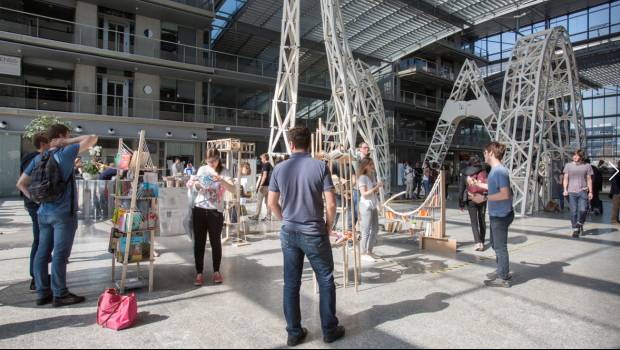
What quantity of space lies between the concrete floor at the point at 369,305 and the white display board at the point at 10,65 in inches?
608

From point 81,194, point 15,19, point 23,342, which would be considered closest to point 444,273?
point 23,342

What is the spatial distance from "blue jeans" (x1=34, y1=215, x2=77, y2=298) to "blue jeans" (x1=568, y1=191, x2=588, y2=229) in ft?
30.7

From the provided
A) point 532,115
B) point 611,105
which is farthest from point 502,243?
point 611,105

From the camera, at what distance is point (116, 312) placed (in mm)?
3494

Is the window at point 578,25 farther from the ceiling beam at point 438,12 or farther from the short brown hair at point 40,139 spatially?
the short brown hair at point 40,139

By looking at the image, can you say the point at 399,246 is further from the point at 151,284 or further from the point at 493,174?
the point at 151,284

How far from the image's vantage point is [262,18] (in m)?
24.5

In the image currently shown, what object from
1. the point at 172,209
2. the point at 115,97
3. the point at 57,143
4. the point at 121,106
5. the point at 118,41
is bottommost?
the point at 172,209

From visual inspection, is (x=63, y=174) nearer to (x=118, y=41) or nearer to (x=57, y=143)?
(x=57, y=143)

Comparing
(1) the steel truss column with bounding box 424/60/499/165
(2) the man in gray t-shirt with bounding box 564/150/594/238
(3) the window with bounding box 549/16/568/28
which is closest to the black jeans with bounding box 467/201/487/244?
(2) the man in gray t-shirt with bounding box 564/150/594/238

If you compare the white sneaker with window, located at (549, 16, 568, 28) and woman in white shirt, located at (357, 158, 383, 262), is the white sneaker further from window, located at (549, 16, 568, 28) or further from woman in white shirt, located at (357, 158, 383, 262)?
window, located at (549, 16, 568, 28)

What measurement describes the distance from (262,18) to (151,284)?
897 inches

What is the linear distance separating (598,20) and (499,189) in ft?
120

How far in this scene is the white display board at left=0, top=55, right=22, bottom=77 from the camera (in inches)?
710
